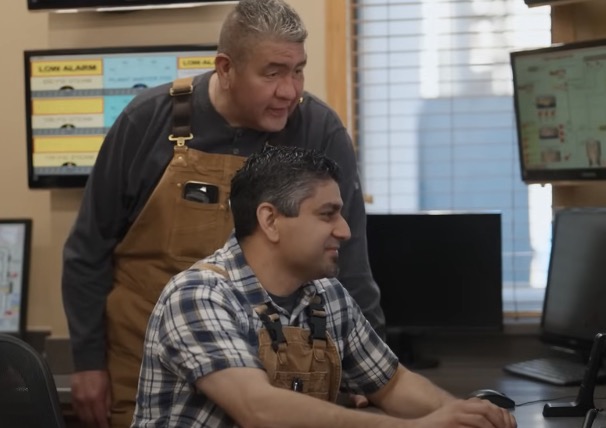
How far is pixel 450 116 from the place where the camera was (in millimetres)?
3373

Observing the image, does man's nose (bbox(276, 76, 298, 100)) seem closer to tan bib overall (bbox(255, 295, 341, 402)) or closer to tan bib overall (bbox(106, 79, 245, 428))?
tan bib overall (bbox(106, 79, 245, 428))

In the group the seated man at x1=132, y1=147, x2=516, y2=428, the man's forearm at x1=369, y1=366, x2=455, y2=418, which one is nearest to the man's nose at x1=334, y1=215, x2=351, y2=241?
the seated man at x1=132, y1=147, x2=516, y2=428

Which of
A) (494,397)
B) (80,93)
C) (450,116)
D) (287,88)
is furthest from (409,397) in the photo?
(80,93)

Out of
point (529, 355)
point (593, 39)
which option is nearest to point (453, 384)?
A: point (529, 355)

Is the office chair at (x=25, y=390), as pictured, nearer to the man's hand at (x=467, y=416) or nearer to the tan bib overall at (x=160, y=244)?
the tan bib overall at (x=160, y=244)

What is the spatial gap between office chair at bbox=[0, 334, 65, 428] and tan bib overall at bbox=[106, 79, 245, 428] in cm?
45

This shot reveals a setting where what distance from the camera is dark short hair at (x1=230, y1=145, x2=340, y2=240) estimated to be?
71.0 inches

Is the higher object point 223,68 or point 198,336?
point 223,68

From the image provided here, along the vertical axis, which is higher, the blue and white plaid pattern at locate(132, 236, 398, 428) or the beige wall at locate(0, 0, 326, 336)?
the beige wall at locate(0, 0, 326, 336)

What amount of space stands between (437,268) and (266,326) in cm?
145

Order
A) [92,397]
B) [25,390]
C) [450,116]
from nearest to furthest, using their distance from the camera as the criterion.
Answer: [25,390], [92,397], [450,116]

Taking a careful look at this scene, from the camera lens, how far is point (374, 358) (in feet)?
6.56

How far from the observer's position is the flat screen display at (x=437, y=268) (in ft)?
10.2

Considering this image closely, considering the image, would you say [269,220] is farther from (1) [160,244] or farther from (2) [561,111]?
(2) [561,111]
